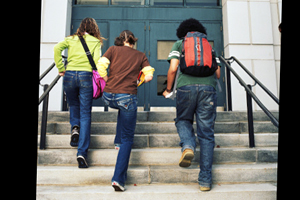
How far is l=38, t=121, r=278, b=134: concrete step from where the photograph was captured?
12.6ft

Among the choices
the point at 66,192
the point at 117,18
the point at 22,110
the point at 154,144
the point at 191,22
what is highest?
the point at 117,18

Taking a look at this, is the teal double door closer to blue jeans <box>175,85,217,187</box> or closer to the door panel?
the door panel

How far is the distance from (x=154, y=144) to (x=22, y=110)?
8.12ft

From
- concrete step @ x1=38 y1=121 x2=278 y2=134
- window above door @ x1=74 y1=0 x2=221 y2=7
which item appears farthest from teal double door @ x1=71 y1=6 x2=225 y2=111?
concrete step @ x1=38 y1=121 x2=278 y2=134

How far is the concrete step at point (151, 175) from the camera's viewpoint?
2.88m

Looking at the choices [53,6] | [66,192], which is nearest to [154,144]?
[66,192]

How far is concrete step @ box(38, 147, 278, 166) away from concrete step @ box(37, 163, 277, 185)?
212mm

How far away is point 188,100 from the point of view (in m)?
2.65

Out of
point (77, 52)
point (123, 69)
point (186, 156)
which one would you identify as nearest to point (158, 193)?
point (186, 156)

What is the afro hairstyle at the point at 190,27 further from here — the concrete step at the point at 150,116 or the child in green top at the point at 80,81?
the concrete step at the point at 150,116

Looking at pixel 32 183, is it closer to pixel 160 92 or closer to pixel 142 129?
pixel 142 129

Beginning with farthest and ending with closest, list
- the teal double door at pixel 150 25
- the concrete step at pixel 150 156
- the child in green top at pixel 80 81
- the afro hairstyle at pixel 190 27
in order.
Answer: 1. the teal double door at pixel 150 25
2. the concrete step at pixel 150 156
3. the child in green top at pixel 80 81
4. the afro hairstyle at pixel 190 27

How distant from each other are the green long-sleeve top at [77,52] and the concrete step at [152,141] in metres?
1.05

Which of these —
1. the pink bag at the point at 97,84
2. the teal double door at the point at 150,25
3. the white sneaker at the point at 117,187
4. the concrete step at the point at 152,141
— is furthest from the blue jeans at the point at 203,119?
the teal double door at the point at 150,25
